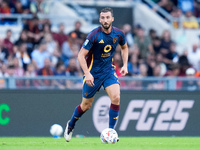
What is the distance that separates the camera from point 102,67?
10.9 meters

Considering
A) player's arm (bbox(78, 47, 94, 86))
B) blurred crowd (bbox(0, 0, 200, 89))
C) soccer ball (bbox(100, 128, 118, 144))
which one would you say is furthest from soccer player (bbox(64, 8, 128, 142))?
blurred crowd (bbox(0, 0, 200, 89))

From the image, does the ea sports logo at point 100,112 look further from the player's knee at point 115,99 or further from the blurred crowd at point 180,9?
the blurred crowd at point 180,9

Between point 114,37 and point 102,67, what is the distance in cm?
62

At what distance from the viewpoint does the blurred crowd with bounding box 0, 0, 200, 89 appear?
15.4 metres

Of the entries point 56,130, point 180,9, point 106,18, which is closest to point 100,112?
point 56,130

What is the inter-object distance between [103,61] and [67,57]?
708 centimetres

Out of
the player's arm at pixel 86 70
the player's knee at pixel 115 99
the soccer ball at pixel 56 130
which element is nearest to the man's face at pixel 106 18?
the player's arm at pixel 86 70

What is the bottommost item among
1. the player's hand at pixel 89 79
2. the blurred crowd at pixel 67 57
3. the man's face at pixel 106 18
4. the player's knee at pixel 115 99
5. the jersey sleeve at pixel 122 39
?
the blurred crowd at pixel 67 57

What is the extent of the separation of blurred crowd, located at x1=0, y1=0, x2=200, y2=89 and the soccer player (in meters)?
→ 3.74

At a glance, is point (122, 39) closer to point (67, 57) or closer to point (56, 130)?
point (56, 130)

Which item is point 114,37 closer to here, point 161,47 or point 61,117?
point 61,117

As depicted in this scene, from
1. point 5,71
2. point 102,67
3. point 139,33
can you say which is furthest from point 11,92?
point 139,33

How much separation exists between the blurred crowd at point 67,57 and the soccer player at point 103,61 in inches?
147

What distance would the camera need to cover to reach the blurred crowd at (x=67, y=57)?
15.4m
